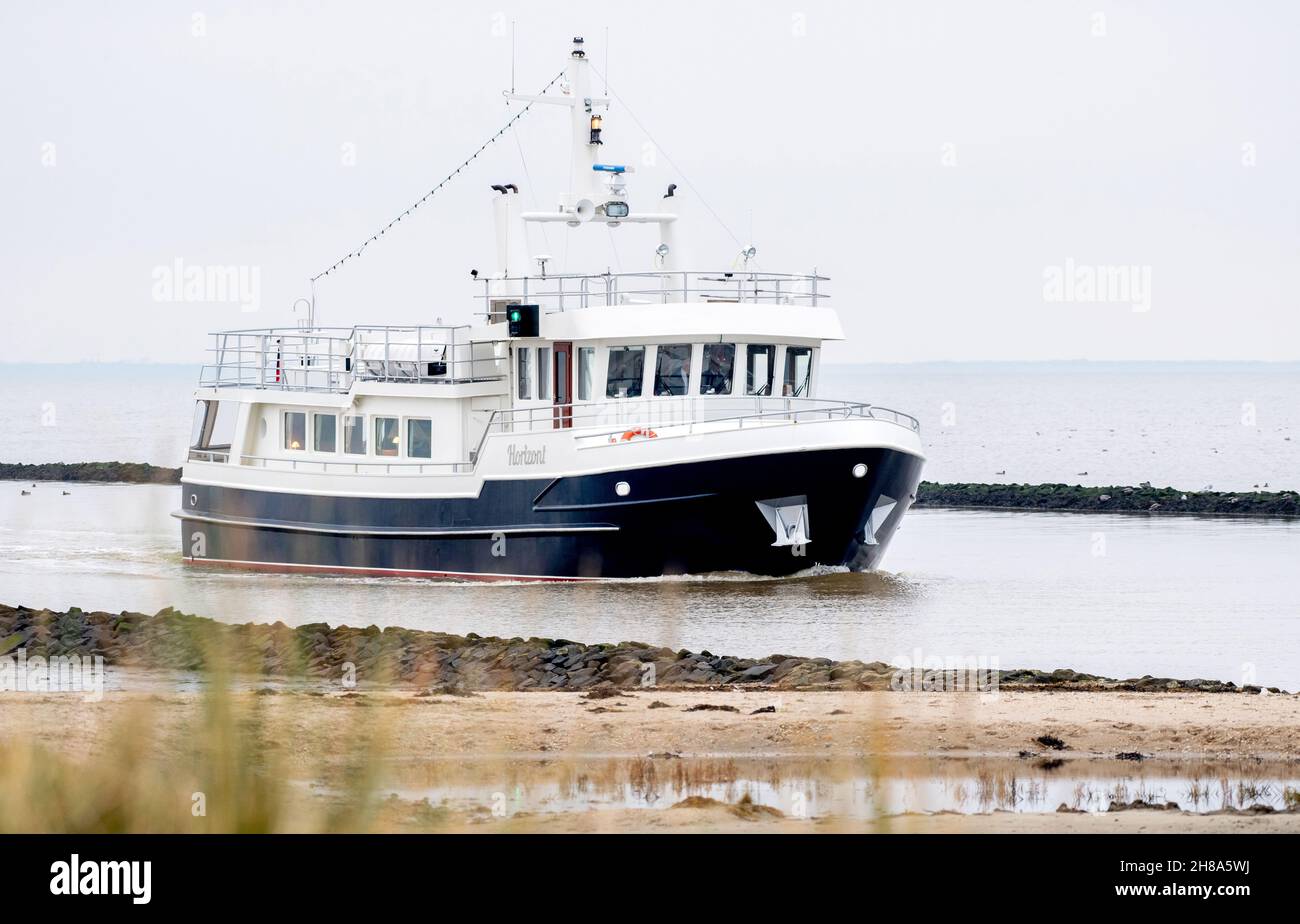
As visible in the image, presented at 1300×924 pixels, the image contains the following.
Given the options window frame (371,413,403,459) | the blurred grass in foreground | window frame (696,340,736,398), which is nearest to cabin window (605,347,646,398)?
window frame (696,340,736,398)

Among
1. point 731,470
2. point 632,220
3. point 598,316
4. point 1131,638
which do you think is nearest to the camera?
point 1131,638

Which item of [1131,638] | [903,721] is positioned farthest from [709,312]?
[903,721]

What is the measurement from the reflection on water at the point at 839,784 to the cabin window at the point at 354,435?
1664 centimetres

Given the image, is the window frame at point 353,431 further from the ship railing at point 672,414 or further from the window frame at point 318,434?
the ship railing at point 672,414

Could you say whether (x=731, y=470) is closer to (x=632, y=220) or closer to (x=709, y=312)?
(x=709, y=312)

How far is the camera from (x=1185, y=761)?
13461 mm

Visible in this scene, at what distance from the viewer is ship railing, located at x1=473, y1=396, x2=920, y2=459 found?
2573 centimetres

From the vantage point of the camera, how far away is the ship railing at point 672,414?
25734 millimetres

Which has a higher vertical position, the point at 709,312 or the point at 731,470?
the point at 709,312

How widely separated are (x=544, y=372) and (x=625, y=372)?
1455 millimetres

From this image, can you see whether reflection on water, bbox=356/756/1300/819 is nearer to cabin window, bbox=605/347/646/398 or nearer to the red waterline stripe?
the red waterline stripe

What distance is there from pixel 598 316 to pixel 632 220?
3812 millimetres

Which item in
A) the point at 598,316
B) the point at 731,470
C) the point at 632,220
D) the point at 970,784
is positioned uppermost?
the point at 632,220

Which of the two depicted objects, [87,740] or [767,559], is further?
[767,559]
